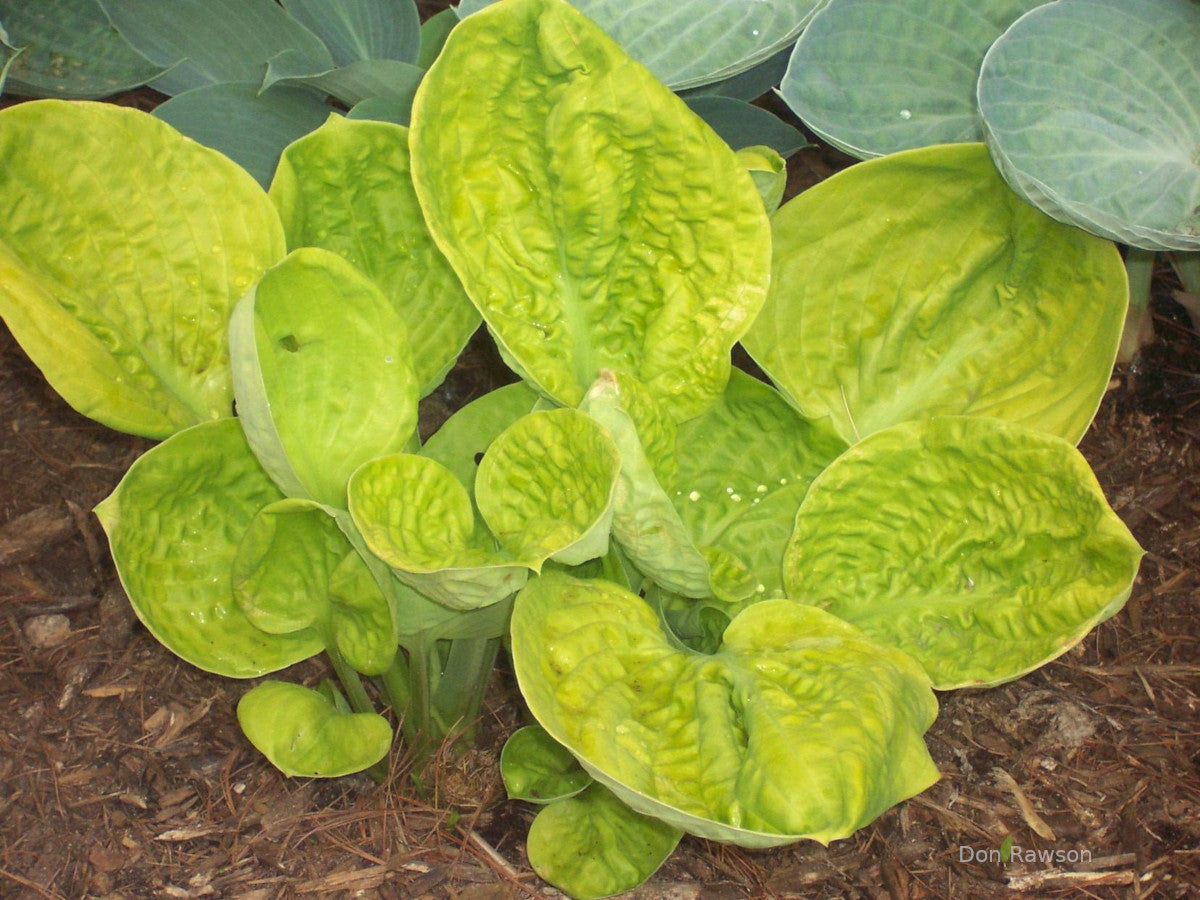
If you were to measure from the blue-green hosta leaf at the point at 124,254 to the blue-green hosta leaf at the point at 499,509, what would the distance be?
243mm

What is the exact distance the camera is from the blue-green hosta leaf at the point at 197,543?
2.99ft

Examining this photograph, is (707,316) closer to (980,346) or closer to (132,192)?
(980,346)

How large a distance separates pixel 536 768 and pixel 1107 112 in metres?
0.80

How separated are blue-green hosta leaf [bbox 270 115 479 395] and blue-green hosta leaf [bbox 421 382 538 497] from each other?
5 centimetres

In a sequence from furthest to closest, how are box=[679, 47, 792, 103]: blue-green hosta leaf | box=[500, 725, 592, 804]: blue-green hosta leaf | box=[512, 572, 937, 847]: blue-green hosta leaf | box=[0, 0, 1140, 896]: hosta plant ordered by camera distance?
box=[679, 47, 792, 103]: blue-green hosta leaf, box=[500, 725, 592, 804]: blue-green hosta leaf, box=[0, 0, 1140, 896]: hosta plant, box=[512, 572, 937, 847]: blue-green hosta leaf

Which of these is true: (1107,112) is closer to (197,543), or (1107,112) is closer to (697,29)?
(697,29)

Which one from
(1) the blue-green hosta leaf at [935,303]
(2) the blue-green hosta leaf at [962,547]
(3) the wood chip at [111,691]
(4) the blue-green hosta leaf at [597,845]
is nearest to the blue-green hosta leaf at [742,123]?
(1) the blue-green hosta leaf at [935,303]

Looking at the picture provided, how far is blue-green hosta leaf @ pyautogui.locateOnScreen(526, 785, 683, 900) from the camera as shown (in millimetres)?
1031

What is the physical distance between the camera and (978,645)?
0.95 metres

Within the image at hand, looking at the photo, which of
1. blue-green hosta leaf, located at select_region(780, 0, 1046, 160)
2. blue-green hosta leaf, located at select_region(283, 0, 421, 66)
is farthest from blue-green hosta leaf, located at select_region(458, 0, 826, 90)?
blue-green hosta leaf, located at select_region(283, 0, 421, 66)

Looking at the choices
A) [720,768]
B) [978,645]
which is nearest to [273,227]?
[720,768]

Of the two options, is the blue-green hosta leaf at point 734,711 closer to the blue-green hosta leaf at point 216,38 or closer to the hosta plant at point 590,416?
the hosta plant at point 590,416

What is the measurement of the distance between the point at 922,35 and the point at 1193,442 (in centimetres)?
63

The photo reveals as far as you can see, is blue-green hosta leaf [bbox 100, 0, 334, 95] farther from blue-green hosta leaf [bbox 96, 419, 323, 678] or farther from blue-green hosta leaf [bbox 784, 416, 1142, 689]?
blue-green hosta leaf [bbox 784, 416, 1142, 689]
